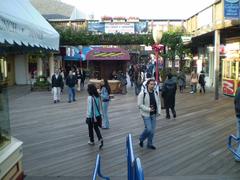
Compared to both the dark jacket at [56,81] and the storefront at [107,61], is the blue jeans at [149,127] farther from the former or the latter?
the storefront at [107,61]

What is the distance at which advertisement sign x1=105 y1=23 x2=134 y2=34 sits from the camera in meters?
25.7

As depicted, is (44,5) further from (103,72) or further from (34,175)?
(34,175)

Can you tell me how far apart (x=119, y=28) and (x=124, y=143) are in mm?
16462

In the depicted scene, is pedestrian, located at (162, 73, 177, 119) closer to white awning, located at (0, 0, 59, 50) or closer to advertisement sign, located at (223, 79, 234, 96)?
advertisement sign, located at (223, 79, 234, 96)

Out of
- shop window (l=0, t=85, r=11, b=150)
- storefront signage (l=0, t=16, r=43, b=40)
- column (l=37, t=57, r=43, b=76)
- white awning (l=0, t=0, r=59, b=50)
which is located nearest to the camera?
storefront signage (l=0, t=16, r=43, b=40)

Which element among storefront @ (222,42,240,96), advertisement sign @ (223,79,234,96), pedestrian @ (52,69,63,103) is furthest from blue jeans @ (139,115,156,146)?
advertisement sign @ (223,79,234,96)

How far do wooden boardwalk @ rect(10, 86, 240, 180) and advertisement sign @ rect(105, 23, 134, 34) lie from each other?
9536 millimetres

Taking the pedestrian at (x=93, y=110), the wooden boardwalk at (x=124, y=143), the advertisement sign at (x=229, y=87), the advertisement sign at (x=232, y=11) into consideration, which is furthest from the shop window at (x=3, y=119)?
the advertisement sign at (x=229, y=87)

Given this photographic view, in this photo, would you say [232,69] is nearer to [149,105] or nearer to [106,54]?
[106,54]

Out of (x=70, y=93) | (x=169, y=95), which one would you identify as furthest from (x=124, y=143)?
(x=70, y=93)

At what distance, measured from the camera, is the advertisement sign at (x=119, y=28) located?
84.2 feet

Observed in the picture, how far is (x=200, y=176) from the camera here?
24.2ft

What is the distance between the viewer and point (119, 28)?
25.8 meters

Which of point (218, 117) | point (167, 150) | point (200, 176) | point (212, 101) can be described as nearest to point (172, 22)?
point (212, 101)
